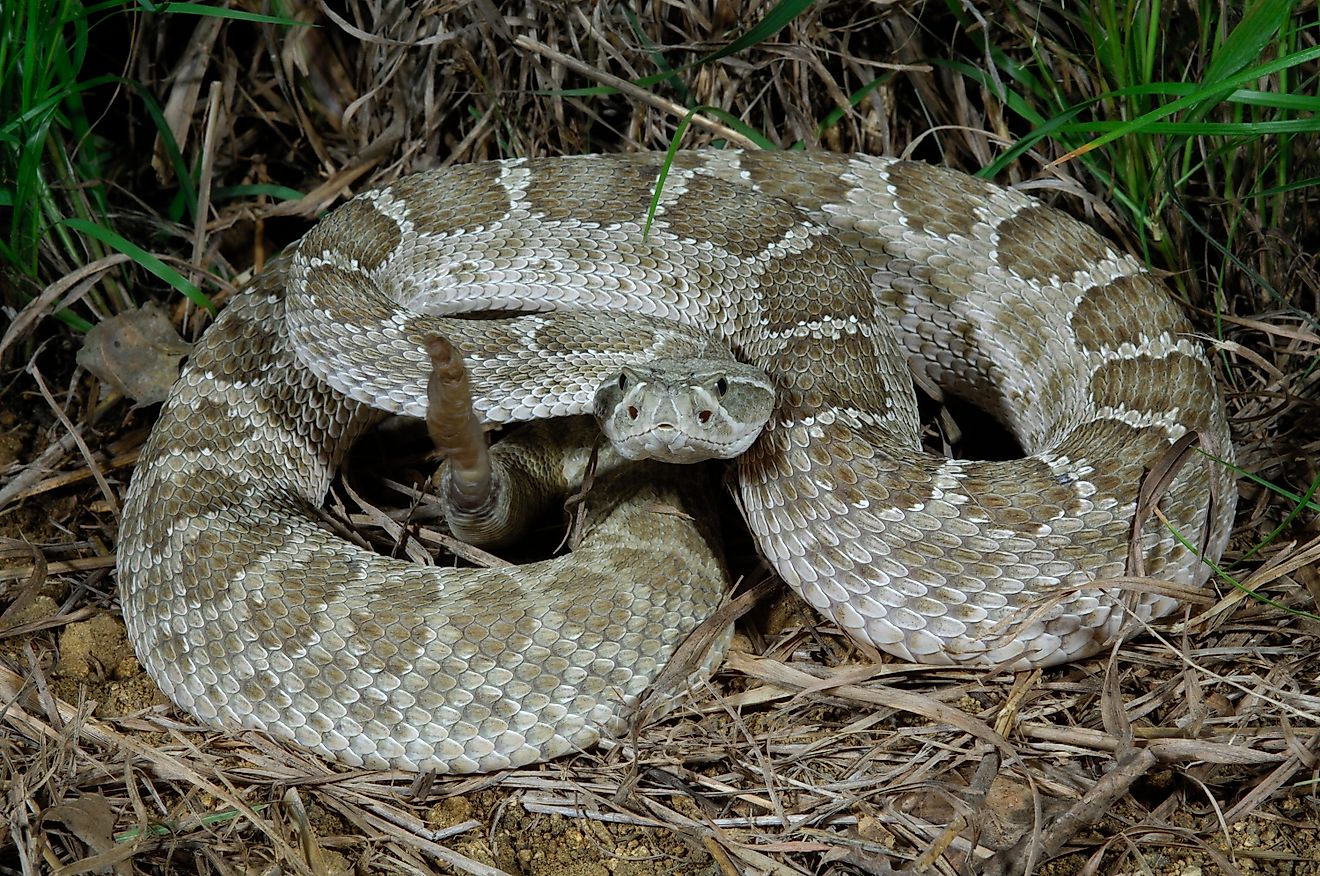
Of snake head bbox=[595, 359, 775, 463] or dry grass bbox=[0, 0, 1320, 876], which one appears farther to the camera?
snake head bbox=[595, 359, 775, 463]

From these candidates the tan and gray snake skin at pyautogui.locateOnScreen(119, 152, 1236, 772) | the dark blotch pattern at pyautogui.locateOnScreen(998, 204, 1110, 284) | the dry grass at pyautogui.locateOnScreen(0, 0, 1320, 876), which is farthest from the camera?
the dark blotch pattern at pyautogui.locateOnScreen(998, 204, 1110, 284)

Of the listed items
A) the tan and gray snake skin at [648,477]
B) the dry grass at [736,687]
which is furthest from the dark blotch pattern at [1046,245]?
the dry grass at [736,687]

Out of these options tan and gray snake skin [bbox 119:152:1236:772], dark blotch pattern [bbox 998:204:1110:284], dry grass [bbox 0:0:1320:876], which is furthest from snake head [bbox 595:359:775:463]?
dark blotch pattern [bbox 998:204:1110:284]

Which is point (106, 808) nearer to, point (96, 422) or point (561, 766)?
point (561, 766)

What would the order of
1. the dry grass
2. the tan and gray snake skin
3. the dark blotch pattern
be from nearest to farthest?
the dry grass → the tan and gray snake skin → the dark blotch pattern

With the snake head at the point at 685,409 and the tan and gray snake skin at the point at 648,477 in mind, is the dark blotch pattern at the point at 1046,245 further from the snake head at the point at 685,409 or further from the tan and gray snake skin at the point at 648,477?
the snake head at the point at 685,409

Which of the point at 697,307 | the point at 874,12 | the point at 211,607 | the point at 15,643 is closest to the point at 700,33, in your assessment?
the point at 874,12

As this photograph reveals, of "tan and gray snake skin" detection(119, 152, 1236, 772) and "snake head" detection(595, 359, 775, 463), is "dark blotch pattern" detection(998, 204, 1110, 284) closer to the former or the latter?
"tan and gray snake skin" detection(119, 152, 1236, 772)
